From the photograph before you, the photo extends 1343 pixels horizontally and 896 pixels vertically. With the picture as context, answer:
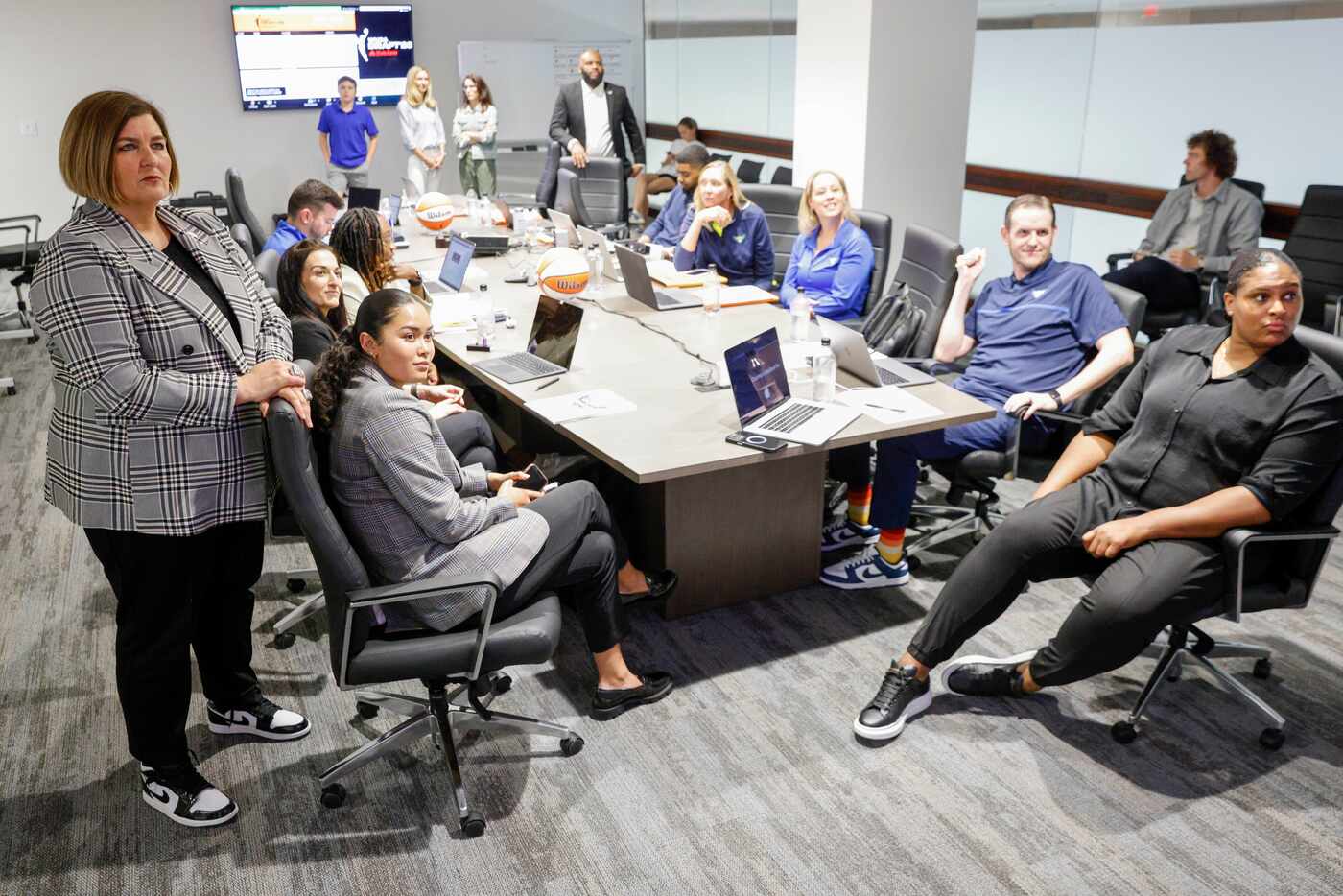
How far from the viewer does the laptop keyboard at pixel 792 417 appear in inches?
125

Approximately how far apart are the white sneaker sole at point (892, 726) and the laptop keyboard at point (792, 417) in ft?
2.75

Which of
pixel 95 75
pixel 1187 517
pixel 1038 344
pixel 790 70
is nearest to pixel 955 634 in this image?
pixel 1187 517

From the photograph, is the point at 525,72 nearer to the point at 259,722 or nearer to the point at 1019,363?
the point at 1019,363

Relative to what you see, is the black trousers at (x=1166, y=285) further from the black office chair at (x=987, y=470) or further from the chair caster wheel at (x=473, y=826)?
the chair caster wheel at (x=473, y=826)

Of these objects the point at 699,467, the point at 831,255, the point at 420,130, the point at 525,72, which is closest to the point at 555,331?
the point at 699,467

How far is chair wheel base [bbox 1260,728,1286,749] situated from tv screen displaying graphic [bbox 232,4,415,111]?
9.95 m

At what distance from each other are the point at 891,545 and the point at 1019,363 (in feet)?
2.55

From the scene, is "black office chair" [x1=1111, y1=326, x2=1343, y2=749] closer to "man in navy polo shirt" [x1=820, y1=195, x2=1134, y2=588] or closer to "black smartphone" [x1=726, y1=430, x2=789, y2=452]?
"man in navy polo shirt" [x1=820, y1=195, x2=1134, y2=588]

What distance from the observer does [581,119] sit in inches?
334

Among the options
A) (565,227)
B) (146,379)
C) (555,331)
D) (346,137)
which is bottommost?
(555,331)

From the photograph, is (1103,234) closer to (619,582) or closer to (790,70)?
(790,70)

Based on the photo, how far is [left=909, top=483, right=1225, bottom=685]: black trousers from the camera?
2.69 meters

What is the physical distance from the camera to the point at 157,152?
7.50 feet

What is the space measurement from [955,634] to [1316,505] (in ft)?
3.08
